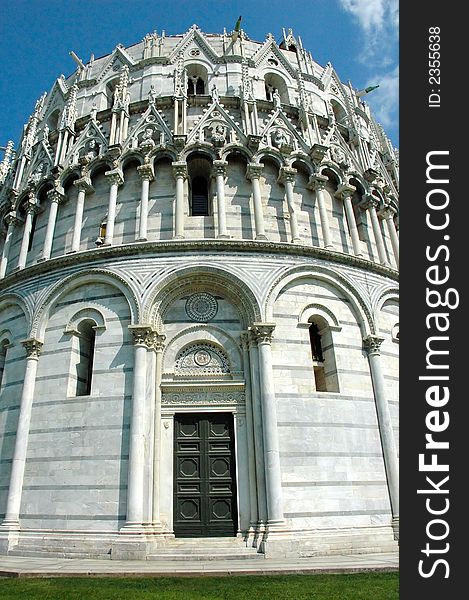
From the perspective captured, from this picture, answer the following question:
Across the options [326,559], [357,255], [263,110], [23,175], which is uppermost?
[263,110]

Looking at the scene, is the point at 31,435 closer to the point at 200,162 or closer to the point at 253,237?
the point at 253,237

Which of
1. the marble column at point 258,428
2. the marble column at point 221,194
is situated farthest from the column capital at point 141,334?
the marble column at point 221,194

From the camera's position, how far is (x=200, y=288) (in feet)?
48.9

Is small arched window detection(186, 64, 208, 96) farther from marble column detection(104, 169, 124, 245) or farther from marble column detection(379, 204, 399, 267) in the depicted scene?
marble column detection(379, 204, 399, 267)

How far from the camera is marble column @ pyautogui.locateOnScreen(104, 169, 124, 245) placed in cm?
1578

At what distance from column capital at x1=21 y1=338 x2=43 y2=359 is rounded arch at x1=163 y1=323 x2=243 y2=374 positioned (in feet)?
→ 14.5

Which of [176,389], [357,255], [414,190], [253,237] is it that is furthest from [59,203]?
[414,190]

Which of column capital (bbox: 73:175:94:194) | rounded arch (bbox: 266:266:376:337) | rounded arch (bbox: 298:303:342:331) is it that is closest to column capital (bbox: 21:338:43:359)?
column capital (bbox: 73:175:94:194)

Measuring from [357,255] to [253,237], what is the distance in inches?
165

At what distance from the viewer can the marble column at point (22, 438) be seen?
505 inches

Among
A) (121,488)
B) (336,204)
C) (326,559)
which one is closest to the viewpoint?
(326,559)

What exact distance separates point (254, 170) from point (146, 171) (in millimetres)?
4061

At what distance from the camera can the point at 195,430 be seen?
13.6 metres

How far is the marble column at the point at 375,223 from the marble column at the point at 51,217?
12.5 m
